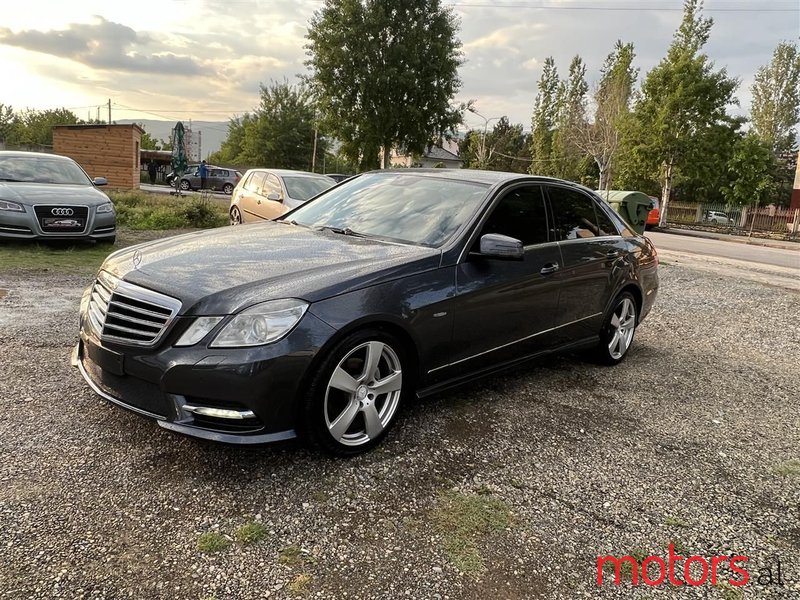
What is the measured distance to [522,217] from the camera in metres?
4.17

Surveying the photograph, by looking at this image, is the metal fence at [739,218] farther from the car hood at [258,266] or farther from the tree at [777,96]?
the car hood at [258,266]

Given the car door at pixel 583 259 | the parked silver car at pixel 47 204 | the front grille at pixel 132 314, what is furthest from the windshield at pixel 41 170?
the car door at pixel 583 259

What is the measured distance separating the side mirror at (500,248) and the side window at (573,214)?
1054 mm

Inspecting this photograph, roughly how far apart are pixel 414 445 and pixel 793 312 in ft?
24.8

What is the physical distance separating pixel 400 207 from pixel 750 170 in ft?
122

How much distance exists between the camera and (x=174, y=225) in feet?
42.3

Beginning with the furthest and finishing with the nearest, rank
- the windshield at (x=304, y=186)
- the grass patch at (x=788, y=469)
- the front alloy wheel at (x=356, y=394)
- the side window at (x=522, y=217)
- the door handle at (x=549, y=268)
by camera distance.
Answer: the windshield at (x=304, y=186) → the door handle at (x=549, y=268) → the side window at (x=522, y=217) → the grass patch at (x=788, y=469) → the front alloy wheel at (x=356, y=394)

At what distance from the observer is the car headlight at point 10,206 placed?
8.48 m

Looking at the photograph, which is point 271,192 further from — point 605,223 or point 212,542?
point 212,542

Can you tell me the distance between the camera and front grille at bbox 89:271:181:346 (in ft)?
9.18

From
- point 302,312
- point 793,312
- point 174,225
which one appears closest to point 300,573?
point 302,312

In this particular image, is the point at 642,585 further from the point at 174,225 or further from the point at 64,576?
the point at 174,225

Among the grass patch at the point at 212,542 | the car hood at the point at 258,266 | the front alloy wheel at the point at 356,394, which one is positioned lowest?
the grass patch at the point at 212,542

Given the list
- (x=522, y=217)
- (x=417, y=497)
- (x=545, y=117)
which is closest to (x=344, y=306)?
(x=417, y=497)
